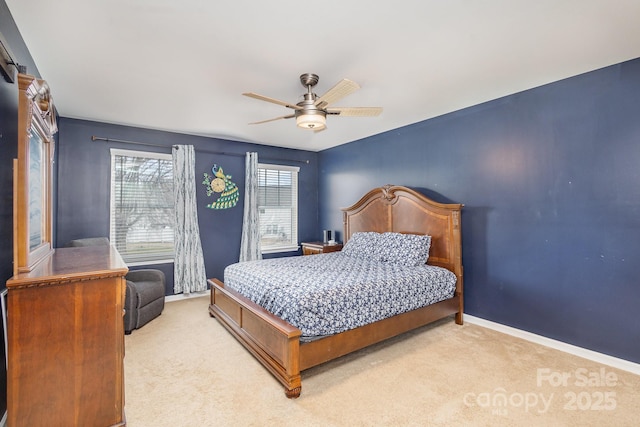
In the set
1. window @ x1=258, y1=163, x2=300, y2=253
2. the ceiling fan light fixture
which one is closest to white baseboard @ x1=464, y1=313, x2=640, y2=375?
the ceiling fan light fixture

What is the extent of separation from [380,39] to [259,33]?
850 mm

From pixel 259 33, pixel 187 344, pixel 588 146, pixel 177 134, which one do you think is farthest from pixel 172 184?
pixel 588 146

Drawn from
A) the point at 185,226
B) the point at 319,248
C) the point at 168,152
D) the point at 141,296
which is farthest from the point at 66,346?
the point at 319,248

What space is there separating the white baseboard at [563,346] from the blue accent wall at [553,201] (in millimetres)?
46

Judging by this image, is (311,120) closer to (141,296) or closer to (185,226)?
(141,296)

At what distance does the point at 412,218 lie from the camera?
4.04m

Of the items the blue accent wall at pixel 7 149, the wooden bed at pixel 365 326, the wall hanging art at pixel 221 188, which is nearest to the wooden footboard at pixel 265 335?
the wooden bed at pixel 365 326

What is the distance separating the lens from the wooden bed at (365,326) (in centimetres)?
225

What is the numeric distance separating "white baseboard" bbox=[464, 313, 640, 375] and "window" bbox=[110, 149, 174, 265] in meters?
4.34

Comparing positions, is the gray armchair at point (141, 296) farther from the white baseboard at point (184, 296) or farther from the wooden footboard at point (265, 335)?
the wooden footboard at point (265, 335)

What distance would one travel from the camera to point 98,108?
3539 mm

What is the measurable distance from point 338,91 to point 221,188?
324cm

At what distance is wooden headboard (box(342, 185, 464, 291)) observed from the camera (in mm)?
3568

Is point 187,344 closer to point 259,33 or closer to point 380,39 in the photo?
point 259,33
